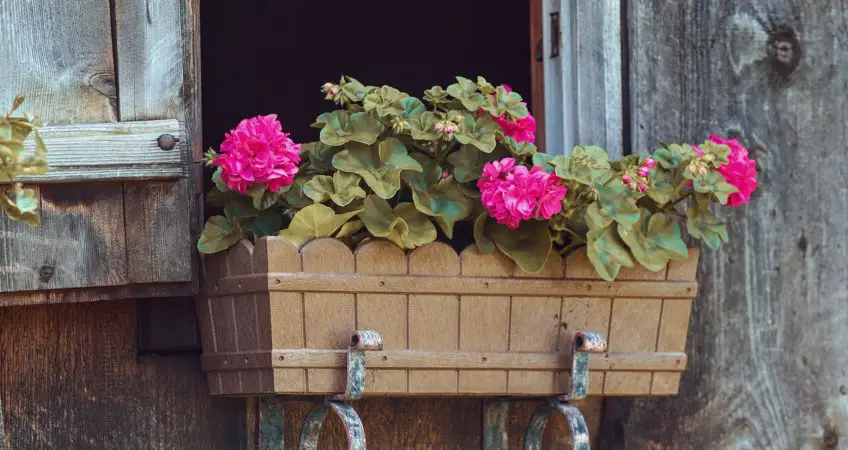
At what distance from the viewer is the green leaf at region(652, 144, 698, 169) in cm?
205

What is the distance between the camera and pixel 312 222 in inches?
75.6

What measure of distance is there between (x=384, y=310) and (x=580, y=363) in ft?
1.10

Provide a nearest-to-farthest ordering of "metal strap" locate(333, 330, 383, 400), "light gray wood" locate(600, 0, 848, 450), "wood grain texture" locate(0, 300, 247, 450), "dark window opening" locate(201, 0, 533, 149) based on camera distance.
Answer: "metal strap" locate(333, 330, 383, 400) → "wood grain texture" locate(0, 300, 247, 450) → "light gray wood" locate(600, 0, 848, 450) → "dark window opening" locate(201, 0, 533, 149)

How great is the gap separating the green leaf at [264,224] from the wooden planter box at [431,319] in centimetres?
5

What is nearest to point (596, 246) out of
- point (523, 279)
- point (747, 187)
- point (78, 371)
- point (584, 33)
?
point (523, 279)

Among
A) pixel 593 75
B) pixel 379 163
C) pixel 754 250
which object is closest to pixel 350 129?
pixel 379 163

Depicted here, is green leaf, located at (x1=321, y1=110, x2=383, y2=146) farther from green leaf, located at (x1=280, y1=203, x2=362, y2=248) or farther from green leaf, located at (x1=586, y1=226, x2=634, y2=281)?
green leaf, located at (x1=586, y1=226, x2=634, y2=281)

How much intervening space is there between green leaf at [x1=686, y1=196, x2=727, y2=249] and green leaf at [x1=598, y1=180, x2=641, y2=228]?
14 centimetres

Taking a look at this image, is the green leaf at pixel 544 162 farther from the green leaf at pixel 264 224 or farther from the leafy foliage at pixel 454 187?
the green leaf at pixel 264 224

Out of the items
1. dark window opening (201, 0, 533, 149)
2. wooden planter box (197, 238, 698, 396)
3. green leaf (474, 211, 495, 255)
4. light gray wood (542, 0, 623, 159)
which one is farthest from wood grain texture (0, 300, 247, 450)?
dark window opening (201, 0, 533, 149)

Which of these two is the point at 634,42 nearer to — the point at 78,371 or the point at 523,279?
the point at 523,279

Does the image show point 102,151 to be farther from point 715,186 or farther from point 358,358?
point 715,186

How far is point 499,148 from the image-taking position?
206 centimetres

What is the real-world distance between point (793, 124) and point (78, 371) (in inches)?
53.3
